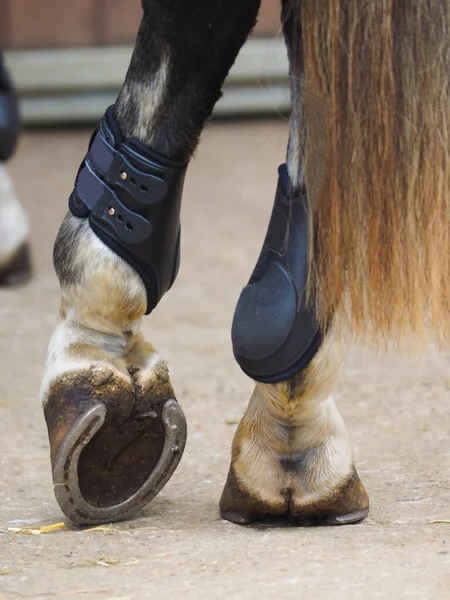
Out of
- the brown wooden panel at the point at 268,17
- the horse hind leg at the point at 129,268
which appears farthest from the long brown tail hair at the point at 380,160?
the brown wooden panel at the point at 268,17

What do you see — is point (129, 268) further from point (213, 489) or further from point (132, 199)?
point (213, 489)

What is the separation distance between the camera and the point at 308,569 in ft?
3.95

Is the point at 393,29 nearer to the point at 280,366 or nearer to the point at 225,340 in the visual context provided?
the point at 280,366

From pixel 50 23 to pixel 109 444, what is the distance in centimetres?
314

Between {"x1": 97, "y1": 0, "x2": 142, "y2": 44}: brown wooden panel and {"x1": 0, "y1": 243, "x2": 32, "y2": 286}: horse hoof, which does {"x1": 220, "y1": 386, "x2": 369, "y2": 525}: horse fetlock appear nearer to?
{"x1": 0, "y1": 243, "x2": 32, "y2": 286}: horse hoof

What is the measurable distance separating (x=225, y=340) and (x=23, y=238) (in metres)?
0.64

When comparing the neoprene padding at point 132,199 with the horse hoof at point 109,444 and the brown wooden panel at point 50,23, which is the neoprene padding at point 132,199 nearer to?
the horse hoof at point 109,444

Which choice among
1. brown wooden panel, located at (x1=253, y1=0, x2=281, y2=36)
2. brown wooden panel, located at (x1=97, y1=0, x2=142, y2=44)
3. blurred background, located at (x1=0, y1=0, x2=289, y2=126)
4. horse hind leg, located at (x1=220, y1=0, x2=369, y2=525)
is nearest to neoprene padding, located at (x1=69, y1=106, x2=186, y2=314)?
horse hind leg, located at (x1=220, y1=0, x2=369, y2=525)

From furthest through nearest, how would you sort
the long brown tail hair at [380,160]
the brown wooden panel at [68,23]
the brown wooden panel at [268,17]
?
the brown wooden panel at [68,23], the brown wooden panel at [268,17], the long brown tail hair at [380,160]

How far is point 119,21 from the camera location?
428 centimetres

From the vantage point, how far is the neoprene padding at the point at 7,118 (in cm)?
271

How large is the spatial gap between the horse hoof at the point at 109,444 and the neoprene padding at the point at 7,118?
144 cm

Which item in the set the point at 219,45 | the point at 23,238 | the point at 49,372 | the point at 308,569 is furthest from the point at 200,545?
the point at 23,238

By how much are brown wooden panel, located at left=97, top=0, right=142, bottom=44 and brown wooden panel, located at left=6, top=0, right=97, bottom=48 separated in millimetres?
40
